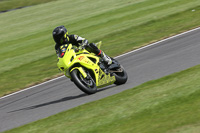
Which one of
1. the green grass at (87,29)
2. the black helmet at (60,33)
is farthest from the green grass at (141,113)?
the green grass at (87,29)

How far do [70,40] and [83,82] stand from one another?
1228 millimetres

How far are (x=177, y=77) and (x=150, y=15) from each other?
13352 millimetres

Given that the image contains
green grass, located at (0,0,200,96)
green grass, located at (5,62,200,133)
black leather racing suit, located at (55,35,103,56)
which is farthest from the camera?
green grass, located at (0,0,200,96)

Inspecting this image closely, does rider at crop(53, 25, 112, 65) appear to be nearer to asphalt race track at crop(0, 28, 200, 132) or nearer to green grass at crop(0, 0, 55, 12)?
asphalt race track at crop(0, 28, 200, 132)

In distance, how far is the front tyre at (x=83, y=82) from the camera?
923 cm

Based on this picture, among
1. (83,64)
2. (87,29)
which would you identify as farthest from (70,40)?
(87,29)

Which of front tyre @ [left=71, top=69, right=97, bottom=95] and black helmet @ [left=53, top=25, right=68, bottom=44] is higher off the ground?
black helmet @ [left=53, top=25, right=68, bottom=44]

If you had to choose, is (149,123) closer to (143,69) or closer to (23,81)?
(143,69)

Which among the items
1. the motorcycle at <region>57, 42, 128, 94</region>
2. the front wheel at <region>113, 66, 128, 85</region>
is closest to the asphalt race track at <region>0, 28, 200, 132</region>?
the front wheel at <region>113, 66, 128, 85</region>

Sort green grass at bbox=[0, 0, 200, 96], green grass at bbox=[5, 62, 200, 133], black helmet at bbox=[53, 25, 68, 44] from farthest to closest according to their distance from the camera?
green grass at bbox=[0, 0, 200, 96], black helmet at bbox=[53, 25, 68, 44], green grass at bbox=[5, 62, 200, 133]

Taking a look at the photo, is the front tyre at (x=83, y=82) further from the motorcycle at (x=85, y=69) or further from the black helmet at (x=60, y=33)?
the black helmet at (x=60, y=33)

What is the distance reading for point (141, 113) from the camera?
23.0 ft

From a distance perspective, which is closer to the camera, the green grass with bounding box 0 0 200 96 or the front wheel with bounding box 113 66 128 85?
the front wheel with bounding box 113 66 128 85

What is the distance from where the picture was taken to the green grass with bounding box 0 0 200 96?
15748 millimetres
